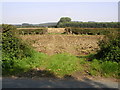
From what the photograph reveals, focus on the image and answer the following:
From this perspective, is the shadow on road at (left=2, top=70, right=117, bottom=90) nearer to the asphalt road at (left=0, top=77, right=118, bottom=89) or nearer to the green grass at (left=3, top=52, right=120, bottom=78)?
the asphalt road at (left=0, top=77, right=118, bottom=89)

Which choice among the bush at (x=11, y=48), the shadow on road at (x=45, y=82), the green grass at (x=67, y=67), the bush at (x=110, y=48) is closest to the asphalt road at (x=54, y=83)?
the shadow on road at (x=45, y=82)

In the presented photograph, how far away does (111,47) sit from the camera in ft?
18.6

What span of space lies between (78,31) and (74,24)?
11855mm

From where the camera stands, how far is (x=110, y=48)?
5.68 m

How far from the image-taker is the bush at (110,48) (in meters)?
5.49

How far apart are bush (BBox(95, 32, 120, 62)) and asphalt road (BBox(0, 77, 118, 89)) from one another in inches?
57.3

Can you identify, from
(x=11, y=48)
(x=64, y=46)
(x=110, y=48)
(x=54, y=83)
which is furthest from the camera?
(x=64, y=46)

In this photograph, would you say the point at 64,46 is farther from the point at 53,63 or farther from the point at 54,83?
the point at 54,83

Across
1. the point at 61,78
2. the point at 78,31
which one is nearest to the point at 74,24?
→ the point at 78,31

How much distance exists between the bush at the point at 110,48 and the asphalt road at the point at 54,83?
1.45 metres

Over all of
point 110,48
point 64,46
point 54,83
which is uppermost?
point 110,48

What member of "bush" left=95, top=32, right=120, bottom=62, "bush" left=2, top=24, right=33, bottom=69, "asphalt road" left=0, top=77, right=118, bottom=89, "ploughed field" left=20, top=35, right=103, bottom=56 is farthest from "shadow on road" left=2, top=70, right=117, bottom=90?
"ploughed field" left=20, top=35, right=103, bottom=56

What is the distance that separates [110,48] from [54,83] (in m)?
2.80

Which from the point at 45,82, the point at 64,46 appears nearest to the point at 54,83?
the point at 45,82
